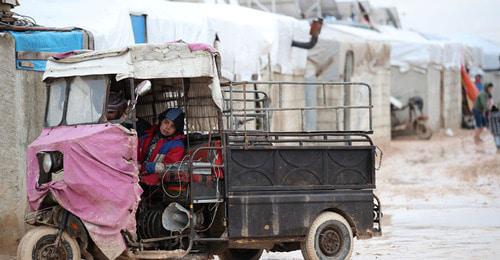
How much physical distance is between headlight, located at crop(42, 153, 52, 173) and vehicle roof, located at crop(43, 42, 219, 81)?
86cm

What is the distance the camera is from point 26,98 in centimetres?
1097

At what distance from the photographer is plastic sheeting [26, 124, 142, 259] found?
8.52m

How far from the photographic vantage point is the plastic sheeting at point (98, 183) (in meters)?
8.52

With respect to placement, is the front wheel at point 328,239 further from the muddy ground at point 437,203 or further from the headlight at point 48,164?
the headlight at point 48,164

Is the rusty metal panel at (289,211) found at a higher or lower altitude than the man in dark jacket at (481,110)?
lower

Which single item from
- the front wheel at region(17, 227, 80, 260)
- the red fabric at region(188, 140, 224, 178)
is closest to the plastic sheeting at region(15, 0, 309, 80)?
the red fabric at region(188, 140, 224, 178)

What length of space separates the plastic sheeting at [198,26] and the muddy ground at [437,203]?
3165mm

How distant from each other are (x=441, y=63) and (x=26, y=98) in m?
24.4

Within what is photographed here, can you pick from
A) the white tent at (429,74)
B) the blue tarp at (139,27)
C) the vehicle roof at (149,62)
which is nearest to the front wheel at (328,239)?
the vehicle roof at (149,62)

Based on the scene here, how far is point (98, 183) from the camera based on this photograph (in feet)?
28.0

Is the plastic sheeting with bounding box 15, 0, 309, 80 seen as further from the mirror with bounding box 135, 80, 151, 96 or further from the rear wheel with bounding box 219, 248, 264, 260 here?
the rear wheel with bounding box 219, 248, 264, 260

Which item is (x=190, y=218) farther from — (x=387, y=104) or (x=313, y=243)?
(x=387, y=104)

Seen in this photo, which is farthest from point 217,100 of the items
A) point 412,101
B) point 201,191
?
point 412,101

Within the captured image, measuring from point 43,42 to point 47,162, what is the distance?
2.91 metres
